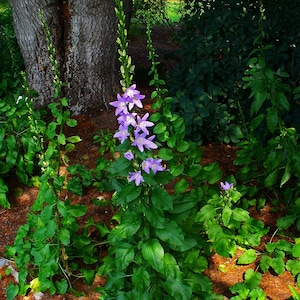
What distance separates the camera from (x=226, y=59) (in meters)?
4.12

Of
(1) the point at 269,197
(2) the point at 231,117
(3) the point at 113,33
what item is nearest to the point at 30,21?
(3) the point at 113,33

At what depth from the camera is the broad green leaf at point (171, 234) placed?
7.30 feet

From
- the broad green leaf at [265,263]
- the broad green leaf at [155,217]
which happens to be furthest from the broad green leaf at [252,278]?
the broad green leaf at [155,217]

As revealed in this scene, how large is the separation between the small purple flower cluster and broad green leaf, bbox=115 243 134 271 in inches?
16.7

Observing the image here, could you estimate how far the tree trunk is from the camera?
430 centimetres

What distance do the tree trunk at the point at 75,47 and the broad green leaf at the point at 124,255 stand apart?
2491 millimetres

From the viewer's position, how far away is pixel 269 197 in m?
3.62

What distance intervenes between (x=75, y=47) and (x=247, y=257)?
2599 mm

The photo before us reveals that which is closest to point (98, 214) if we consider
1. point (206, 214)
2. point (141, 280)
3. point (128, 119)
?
point (206, 214)

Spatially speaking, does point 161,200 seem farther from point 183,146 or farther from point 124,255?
point 183,146

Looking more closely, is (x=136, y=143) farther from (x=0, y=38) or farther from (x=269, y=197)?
(x=0, y=38)

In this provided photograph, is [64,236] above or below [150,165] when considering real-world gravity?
below

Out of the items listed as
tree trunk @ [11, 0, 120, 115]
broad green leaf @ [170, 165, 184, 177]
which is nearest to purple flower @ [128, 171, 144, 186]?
broad green leaf @ [170, 165, 184, 177]

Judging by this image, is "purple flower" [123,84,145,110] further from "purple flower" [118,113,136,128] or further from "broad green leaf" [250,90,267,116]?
"broad green leaf" [250,90,267,116]
